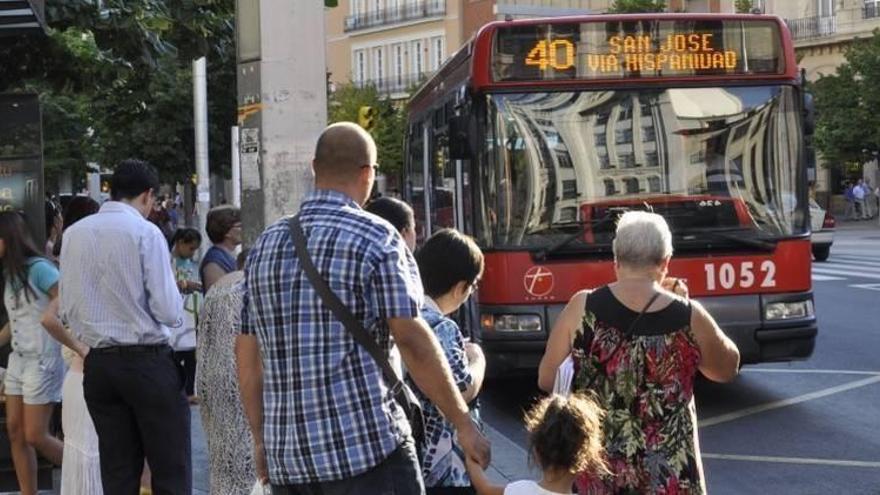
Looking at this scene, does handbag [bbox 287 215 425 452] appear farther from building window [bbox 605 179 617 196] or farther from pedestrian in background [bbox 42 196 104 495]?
building window [bbox 605 179 617 196]

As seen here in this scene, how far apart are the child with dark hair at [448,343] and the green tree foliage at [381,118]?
50.0m

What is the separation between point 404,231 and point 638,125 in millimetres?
5615

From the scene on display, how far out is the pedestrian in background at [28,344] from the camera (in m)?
7.52

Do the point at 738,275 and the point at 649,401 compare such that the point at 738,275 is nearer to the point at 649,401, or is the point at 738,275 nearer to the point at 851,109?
the point at 649,401

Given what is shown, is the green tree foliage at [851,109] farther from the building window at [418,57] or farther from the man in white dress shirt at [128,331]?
the man in white dress shirt at [128,331]

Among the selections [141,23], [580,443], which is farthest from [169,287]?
[141,23]

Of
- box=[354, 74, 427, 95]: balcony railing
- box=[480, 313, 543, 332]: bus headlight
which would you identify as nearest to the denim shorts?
box=[480, 313, 543, 332]: bus headlight

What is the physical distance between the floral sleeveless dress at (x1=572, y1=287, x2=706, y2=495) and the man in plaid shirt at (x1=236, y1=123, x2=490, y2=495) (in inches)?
35.0

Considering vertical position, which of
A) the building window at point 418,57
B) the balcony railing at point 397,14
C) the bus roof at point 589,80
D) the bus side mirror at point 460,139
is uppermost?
the balcony railing at point 397,14

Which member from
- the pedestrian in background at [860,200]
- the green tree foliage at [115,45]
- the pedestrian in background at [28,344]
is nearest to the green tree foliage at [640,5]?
the pedestrian in background at [860,200]

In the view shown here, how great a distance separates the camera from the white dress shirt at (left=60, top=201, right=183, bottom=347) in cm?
620

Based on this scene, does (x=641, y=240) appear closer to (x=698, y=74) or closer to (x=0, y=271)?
(x=0, y=271)

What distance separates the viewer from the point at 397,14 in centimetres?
7831

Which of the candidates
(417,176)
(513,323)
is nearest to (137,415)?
(513,323)
